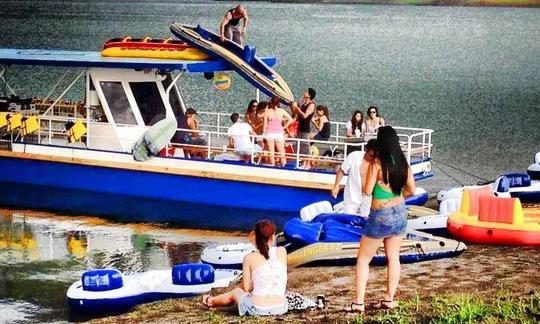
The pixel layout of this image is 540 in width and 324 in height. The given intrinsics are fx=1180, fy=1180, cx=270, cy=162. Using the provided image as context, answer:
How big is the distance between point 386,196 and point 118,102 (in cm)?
1165

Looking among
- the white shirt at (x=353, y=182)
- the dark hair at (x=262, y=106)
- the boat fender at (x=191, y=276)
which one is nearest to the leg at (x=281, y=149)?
the dark hair at (x=262, y=106)

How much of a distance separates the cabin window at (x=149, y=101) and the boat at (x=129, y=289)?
8.26 m

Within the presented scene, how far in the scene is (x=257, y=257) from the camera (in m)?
10.9

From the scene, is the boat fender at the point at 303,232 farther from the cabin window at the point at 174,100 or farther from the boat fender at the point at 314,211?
the cabin window at the point at 174,100

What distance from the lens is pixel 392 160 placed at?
10.5 m

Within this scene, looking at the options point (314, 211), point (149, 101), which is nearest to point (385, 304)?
point (314, 211)

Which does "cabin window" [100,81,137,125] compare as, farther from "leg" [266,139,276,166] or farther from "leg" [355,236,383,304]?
"leg" [355,236,383,304]

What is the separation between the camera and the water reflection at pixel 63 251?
14633 mm

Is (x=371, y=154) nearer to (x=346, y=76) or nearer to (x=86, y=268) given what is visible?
(x=86, y=268)

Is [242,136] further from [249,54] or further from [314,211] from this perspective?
[314,211]

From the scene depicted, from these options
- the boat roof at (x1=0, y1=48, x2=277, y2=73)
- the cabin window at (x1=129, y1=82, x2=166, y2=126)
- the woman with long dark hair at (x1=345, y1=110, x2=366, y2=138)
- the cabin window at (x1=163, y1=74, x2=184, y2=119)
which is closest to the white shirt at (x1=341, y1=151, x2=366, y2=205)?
the woman with long dark hair at (x1=345, y1=110, x2=366, y2=138)

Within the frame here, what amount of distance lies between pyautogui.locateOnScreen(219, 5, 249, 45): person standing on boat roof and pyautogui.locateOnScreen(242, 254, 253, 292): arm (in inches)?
426

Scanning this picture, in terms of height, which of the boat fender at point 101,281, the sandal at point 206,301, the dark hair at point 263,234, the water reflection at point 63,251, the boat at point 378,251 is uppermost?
the dark hair at point 263,234

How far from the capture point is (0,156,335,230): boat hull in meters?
19.7
